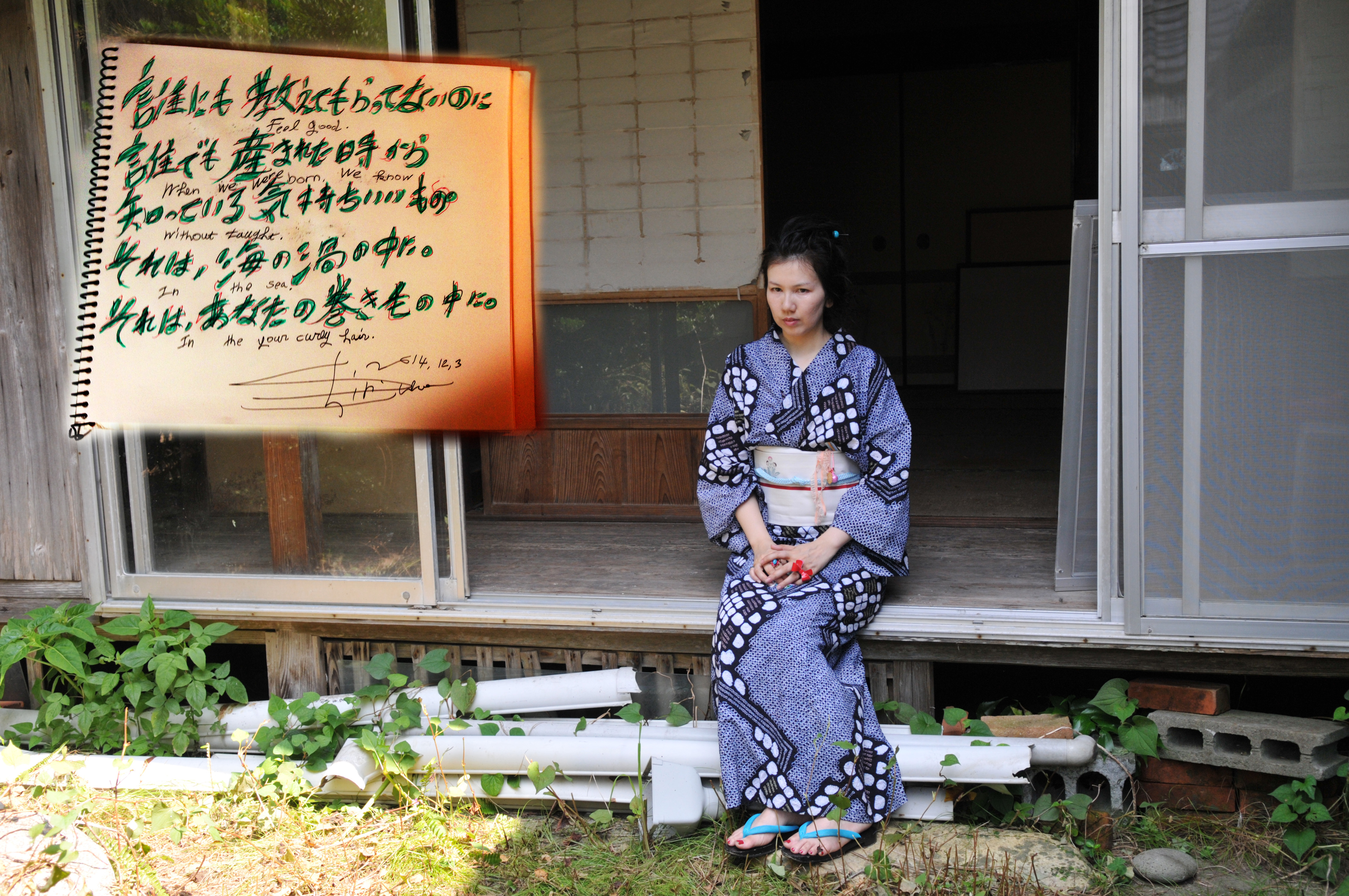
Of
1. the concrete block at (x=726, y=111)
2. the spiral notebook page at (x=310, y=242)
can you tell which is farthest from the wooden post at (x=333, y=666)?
the concrete block at (x=726, y=111)

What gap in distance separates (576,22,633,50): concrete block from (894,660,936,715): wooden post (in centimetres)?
279

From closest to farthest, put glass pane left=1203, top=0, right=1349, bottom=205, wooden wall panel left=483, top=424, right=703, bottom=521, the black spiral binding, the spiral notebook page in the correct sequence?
glass pane left=1203, top=0, right=1349, bottom=205 < the spiral notebook page < the black spiral binding < wooden wall panel left=483, top=424, right=703, bottom=521

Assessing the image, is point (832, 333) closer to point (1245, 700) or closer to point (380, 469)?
point (380, 469)

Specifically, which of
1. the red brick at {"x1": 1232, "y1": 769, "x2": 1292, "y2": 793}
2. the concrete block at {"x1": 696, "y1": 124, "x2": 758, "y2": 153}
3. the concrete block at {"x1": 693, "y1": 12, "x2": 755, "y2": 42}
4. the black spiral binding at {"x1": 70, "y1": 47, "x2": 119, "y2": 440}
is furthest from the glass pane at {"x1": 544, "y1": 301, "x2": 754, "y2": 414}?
the red brick at {"x1": 1232, "y1": 769, "x2": 1292, "y2": 793}

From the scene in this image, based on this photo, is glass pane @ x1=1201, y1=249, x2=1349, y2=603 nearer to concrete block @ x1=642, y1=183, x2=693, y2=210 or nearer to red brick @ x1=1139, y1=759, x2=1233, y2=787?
red brick @ x1=1139, y1=759, x2=1233, y2=787

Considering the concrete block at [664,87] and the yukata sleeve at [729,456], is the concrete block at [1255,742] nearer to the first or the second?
the yukata sleeve at [729,456]

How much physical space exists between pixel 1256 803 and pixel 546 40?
3768 millimetres

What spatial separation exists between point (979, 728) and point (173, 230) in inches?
109

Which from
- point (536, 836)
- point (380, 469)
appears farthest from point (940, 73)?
point (536, 836)

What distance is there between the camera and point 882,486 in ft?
9.64

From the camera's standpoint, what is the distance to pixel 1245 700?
3281mm

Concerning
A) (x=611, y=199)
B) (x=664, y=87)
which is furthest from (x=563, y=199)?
(x=664, y=87)

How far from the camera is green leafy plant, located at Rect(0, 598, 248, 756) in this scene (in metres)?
3.12

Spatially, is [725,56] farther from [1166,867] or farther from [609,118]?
[1166,867]
